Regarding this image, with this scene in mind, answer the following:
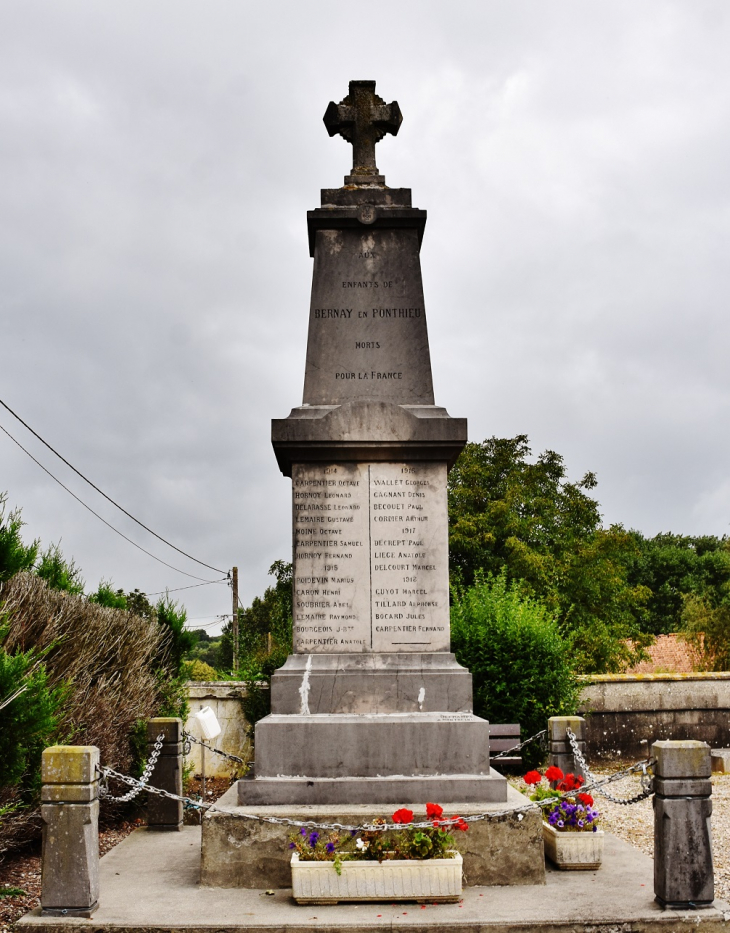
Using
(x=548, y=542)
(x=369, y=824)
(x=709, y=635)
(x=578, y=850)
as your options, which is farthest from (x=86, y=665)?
(x=548, y=542)

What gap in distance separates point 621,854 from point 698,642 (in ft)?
56.1

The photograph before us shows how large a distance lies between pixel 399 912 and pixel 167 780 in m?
3.61

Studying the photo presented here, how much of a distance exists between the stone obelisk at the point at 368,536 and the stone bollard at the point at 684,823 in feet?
4.37

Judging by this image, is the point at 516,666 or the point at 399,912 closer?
the point at 399,912

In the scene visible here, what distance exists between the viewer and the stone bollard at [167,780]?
27.5 feet

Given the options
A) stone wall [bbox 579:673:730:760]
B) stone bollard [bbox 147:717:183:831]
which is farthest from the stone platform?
stone wall [bbox 579:673:730:760]

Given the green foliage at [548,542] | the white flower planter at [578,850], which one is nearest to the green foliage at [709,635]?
the green foliage at [548,542]

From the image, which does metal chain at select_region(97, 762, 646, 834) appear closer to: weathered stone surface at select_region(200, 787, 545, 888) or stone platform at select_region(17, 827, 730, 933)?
weathered stone surface at select_region(200, 787, 545, 888)

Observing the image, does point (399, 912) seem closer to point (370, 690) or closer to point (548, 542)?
point (370, 690)

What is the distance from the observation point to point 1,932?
19.1ft

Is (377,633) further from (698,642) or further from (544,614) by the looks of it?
(698,642)

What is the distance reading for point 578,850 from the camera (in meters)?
6.54

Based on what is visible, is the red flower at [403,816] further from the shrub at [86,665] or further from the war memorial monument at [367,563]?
the shrub at [86,665]

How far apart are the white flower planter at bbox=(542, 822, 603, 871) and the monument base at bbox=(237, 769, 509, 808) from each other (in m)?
0.60
